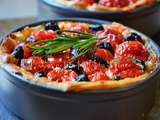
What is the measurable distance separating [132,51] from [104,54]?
107mm

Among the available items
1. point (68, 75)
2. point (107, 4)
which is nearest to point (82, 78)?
point (68, 75)

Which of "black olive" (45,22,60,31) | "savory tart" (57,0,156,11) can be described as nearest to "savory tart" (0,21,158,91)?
"black olive" (45,22,60,31)

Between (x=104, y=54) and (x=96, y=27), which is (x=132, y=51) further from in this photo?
(x=96, y=27)

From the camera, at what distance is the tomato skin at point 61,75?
134 centimetres

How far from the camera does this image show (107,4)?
76.1 inches

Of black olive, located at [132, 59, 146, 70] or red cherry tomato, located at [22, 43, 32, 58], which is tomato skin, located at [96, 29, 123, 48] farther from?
red cherry tomato, located at [22, 43, 32, 58]

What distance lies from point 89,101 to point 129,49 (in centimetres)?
36

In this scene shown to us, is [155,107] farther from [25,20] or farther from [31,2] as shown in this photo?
[31,2]

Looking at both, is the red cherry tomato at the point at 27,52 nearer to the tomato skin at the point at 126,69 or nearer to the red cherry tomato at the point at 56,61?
the red cherry tomato at the point at 56,61

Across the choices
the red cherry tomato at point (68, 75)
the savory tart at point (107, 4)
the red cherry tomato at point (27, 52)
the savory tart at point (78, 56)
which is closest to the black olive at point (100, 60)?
the savory tart at point (78, 56)

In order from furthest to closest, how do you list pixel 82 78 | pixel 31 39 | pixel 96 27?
pixel 96 27 → pixel 31 39 → pixel 82 78

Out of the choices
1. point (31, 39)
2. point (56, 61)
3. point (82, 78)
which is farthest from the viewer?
point (31, 39)

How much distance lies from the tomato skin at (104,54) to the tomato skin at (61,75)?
0.51 feet

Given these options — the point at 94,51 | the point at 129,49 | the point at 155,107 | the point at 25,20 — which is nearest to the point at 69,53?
the point at 94,51
